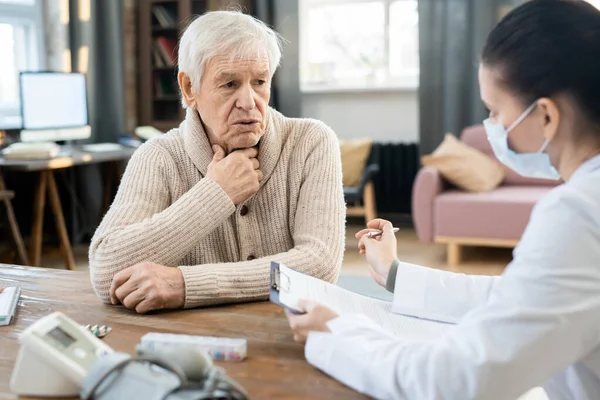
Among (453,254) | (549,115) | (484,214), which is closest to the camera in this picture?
(549,115)

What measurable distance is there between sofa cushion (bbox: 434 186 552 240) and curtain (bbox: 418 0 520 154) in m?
0.95

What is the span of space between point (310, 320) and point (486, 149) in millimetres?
3944

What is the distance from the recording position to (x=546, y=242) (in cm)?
78

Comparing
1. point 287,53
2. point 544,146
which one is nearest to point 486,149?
point 287,53

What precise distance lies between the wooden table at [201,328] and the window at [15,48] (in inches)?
137

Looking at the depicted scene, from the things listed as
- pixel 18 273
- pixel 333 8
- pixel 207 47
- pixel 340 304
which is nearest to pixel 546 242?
pixel 340 304

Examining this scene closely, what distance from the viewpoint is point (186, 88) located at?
1611 mm

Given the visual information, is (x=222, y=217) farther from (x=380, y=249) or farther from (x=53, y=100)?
(x=53, y=100)

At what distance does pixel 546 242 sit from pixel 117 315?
0.76m

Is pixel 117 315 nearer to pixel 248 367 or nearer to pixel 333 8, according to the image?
pixel 248 367

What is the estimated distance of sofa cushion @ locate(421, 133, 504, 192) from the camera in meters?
4.34

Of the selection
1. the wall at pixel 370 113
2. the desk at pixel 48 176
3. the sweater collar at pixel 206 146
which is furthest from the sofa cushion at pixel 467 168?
the sweater collar at pixel 206 146

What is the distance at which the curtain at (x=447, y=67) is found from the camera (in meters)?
4.98

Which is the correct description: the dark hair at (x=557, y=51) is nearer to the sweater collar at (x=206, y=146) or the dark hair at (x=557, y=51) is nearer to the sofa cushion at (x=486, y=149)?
the sweater collar at (x=206, y=146)
